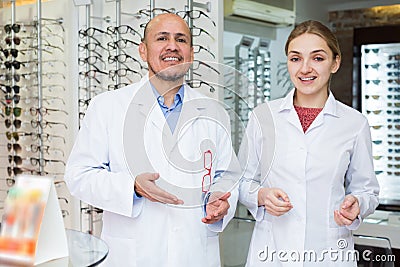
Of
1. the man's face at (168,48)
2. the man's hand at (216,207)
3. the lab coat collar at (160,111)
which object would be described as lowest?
the man's hand at (216,207)

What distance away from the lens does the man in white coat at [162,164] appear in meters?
2.07

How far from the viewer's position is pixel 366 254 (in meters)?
2.24

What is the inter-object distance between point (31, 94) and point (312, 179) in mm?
2836

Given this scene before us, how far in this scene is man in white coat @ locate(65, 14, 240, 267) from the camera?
2.07m

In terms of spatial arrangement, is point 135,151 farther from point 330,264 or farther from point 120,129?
point 330,264

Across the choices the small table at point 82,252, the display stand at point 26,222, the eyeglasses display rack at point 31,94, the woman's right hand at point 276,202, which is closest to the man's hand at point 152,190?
the woman's right hand at point 276,202

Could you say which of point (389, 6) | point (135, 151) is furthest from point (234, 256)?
point (389, 6)

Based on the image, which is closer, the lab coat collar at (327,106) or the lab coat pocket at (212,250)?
the lab coat collar at (327,106)

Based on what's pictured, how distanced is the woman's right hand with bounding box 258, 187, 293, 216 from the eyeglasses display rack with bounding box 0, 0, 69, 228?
2318mm

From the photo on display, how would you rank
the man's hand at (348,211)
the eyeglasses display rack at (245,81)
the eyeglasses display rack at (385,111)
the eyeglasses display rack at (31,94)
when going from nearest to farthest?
the man's hand at (348,211), the eyeglasses display rack at (245,81), the eyeglasses display rack at (31,94), the eyeglasses display rack at (385,111)

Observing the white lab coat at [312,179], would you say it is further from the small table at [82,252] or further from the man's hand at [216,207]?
the small table at [82,252]

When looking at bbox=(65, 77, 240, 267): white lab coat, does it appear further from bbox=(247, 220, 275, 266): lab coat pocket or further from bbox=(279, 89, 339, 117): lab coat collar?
bbox=(279, 89, 339, 117): lab coat collar

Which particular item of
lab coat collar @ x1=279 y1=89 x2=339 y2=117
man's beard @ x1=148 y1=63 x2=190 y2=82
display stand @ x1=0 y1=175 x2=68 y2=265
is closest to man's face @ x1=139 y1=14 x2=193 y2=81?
man's beard @ x1=148 y1=63 x2=190 y2=82

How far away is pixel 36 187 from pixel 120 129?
3.34 feet
